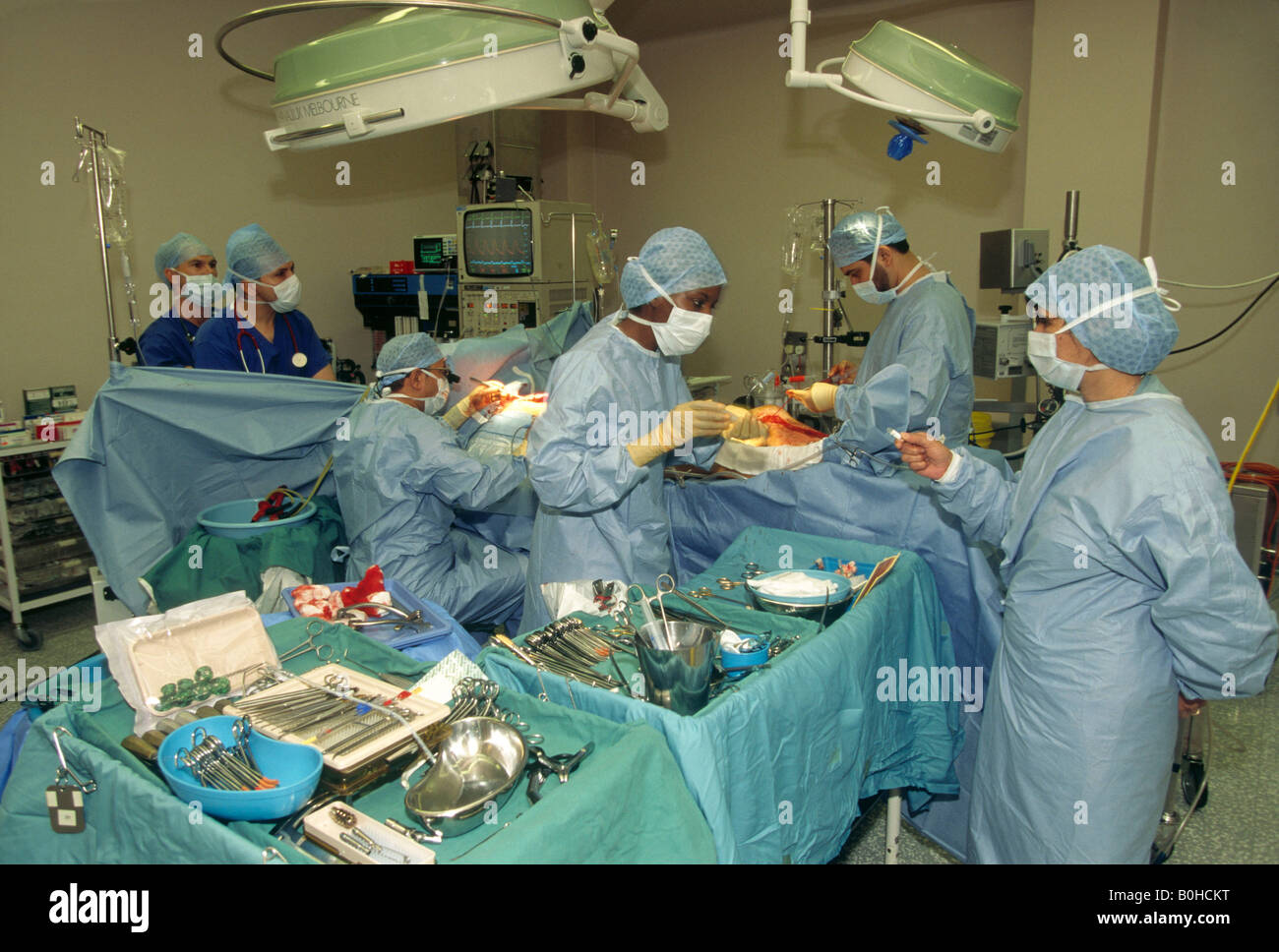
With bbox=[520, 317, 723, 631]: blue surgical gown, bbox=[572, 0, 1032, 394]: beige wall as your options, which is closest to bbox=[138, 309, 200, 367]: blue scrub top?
bbox=[520, 317, 723, 631]: blue surgical gown

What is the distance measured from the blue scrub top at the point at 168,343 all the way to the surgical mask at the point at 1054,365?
2983mm

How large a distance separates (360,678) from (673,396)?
115cm

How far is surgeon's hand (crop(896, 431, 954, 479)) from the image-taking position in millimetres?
1901

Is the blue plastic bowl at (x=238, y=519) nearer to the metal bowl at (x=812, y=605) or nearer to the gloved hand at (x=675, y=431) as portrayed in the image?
the gloved hand at (x=675, y=431)

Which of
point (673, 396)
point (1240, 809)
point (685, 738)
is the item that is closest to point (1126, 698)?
point (685, 738)

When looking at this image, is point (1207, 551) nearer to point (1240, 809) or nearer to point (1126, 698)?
point (1126, 698)

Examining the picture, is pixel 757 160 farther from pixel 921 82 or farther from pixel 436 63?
pixel 436 63

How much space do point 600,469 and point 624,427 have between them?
19 centimetres

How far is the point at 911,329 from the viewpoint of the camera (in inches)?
112

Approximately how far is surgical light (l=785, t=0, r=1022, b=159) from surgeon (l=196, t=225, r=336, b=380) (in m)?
2.08

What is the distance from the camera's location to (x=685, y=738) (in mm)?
1363

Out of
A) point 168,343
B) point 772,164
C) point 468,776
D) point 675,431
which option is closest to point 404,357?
point 675,431

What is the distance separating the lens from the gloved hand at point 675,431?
2.02m

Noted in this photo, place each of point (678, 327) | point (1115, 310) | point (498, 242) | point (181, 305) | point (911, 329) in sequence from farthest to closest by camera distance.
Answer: point (498, 242) < point (181, 305) < point (911, 329) < point (678, 327) < point (1115, 310)
